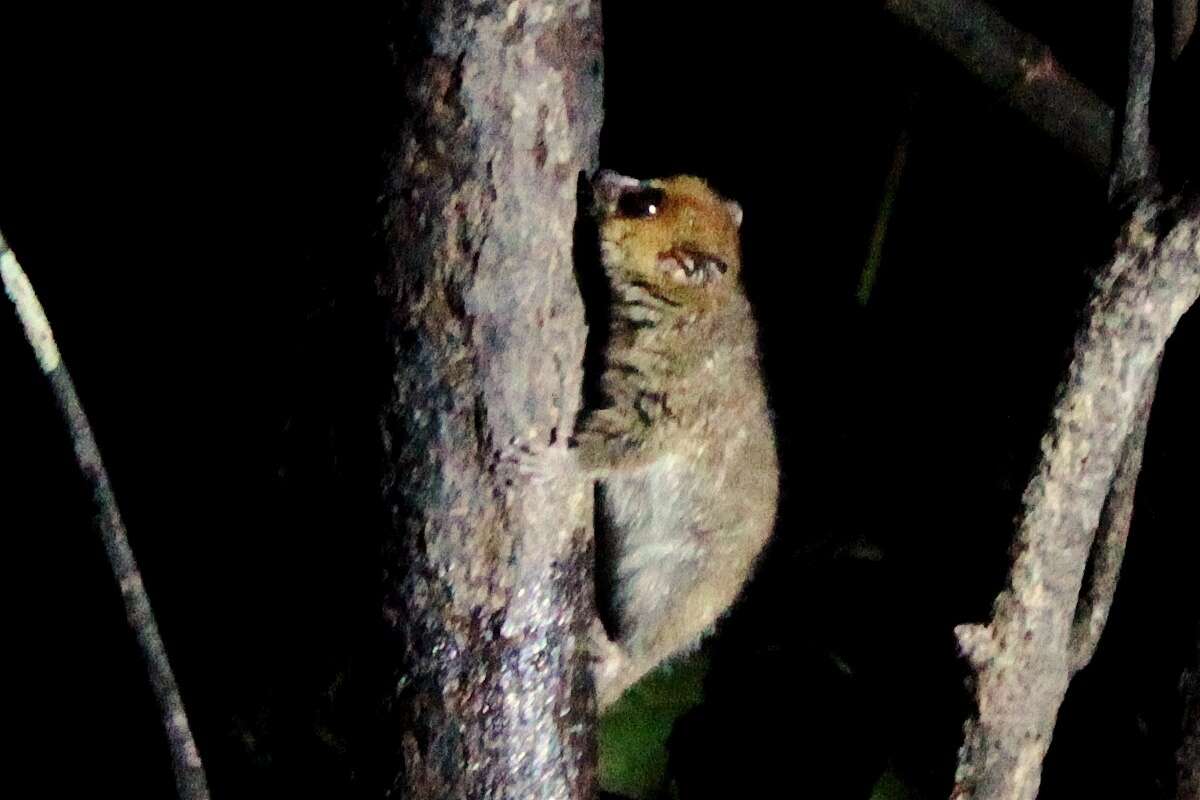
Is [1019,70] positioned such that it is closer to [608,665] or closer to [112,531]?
[608,665]

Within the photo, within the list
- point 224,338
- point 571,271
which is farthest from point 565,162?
point 224,338

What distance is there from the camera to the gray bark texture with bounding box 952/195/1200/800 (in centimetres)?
182

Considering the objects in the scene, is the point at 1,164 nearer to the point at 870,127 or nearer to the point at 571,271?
the point at 571,271

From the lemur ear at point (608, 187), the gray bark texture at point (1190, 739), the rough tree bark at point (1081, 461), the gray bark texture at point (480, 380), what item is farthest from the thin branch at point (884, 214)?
the gray bark texture at point (480, 380)

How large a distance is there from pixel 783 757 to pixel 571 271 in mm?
2140

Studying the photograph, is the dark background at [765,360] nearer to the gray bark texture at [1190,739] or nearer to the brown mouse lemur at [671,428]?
the gray bark texture at [1190,739]

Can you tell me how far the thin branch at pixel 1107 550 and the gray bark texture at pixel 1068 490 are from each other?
154 mm

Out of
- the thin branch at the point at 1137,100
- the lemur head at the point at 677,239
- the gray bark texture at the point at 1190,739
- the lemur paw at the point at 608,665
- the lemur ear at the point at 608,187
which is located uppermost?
the thin branch at the point at 1137,100

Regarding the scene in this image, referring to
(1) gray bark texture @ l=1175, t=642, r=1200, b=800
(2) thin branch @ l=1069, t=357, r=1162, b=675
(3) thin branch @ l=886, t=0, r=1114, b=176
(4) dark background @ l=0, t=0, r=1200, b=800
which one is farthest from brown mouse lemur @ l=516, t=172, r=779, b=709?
(1) gray bark texture @ l=1175, t=642, r=1200, b=800

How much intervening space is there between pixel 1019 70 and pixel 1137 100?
0.72 meters

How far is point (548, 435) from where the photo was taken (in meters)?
1.80

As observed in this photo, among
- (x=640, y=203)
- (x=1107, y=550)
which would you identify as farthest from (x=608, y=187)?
(x=1107, y=550)

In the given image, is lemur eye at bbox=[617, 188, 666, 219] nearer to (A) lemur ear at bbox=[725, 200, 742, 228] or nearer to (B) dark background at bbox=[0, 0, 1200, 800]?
(A) lemur ear at bbox=[725, 200, 742, 228]

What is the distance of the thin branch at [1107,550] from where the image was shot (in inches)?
83.9
